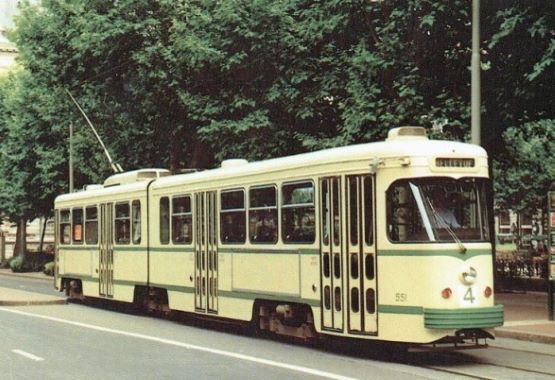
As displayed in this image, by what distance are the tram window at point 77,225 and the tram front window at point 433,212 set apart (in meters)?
13.8

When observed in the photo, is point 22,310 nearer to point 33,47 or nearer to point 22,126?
point 33,47

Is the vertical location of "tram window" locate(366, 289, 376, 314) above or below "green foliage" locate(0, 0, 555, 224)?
below

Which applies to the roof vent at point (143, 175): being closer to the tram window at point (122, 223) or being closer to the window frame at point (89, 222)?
the tram window at point (122, 223)

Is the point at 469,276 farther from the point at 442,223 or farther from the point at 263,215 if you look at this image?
the point at 263,215

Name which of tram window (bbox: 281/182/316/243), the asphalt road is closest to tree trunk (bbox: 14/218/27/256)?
the asphalt road

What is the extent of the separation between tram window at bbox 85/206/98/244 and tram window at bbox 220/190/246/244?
24.5 feet

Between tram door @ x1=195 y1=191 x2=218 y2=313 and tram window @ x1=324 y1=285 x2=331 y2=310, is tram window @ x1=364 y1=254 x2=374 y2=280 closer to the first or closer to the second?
tram window @ x1=324 y1=285 x2=331 y2=310

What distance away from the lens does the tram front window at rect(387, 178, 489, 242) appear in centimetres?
1360

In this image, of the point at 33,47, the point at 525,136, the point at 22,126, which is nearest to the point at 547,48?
the point at 525,136

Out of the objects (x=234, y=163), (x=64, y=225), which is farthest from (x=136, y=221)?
(x=64, y=225)

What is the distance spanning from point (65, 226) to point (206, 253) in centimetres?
966

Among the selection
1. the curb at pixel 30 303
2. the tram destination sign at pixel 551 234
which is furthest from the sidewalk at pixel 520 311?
the tram destination sign at pixel 551 234

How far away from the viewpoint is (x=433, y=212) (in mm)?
13633

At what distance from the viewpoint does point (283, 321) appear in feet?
53.7
